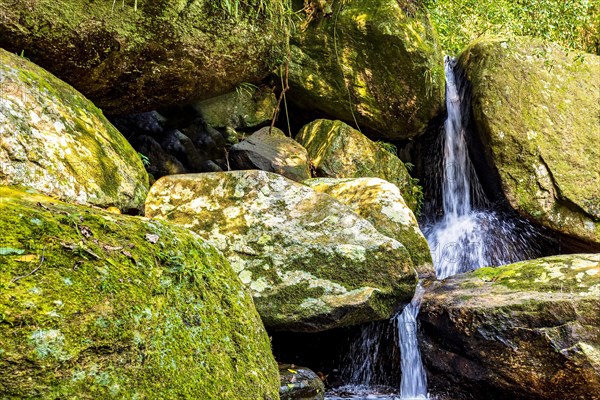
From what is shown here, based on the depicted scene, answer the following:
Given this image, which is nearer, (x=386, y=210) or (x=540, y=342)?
(x=540, y=342)

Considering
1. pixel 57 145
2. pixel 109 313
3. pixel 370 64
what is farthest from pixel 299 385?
pixel 370 64

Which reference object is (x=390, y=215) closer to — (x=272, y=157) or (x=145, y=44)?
(x=272, y=157)

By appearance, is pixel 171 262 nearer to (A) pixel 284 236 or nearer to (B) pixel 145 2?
(A) pixel 284 236

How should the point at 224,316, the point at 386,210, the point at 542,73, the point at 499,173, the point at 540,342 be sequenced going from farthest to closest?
1. the point at 542,73
2. the point at 499,173
3. the point at 386,210
4. the point at 540,342
5. the point at 224,316

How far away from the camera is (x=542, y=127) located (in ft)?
23.0

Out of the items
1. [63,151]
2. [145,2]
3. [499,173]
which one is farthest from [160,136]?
[499,173]

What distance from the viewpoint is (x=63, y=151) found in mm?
3385

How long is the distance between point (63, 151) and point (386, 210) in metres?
2.96

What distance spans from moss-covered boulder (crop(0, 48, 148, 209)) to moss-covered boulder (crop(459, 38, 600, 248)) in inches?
198

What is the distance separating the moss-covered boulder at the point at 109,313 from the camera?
147cm

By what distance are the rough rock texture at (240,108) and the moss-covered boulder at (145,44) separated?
0.97 meters

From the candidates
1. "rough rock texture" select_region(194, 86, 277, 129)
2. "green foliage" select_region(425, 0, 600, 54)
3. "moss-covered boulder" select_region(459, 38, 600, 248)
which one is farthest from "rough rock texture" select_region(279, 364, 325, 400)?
"green foliage" select_region(425, 0, 600, 54)

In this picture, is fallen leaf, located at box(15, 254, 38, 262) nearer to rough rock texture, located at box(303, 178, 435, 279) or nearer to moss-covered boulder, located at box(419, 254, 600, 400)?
moss-covered boulder, located at box(419, 254, 600, 400)

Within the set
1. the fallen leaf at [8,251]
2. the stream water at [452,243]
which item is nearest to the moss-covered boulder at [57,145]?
the fallen leaf at [8,251]
